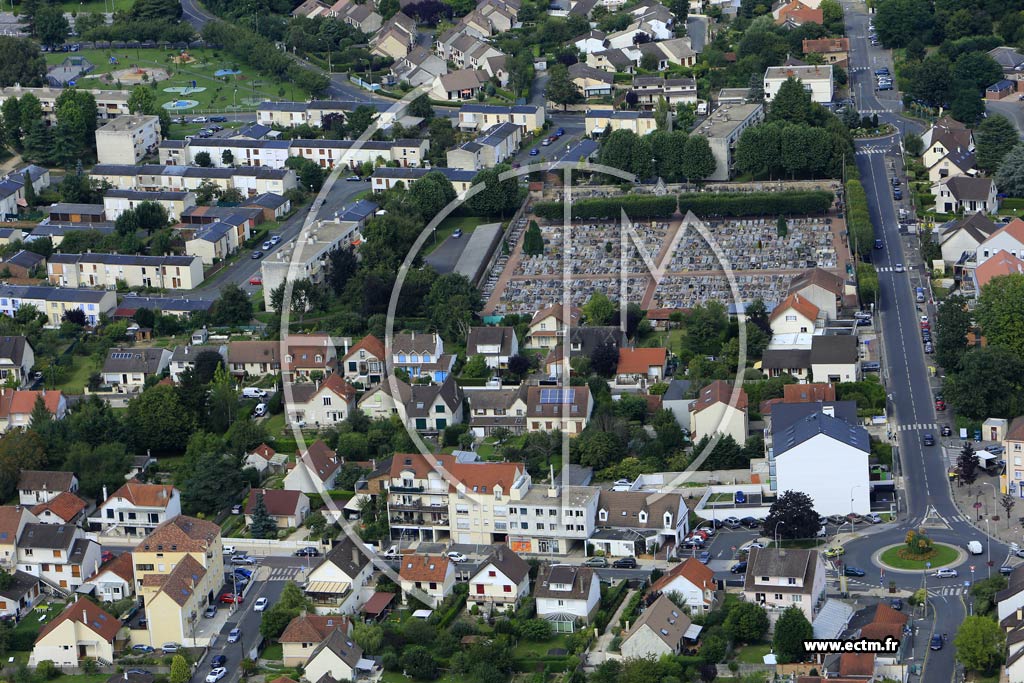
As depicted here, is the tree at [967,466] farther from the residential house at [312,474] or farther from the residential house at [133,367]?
the residential house at [133,367]

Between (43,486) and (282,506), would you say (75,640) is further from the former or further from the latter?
(43,486)

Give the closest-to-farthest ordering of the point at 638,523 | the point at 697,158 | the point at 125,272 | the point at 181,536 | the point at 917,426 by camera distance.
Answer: the point at 181,536 < the point at 638,523 < the point at 917,426 < the point at 125,272 < the point at 697,158

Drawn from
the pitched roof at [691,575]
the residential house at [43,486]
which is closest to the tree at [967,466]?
the pitched roof at [691,575]

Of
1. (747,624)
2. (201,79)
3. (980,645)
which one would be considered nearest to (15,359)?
(747,624)

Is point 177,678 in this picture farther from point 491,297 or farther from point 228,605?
point 491,297

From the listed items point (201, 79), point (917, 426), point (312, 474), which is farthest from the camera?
point (201, 79)

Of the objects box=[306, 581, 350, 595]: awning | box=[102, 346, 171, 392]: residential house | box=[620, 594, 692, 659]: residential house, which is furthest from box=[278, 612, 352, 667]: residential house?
box=[102, 346, 171, 392]: residential house

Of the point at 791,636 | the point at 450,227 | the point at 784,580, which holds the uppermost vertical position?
the point at 784,580

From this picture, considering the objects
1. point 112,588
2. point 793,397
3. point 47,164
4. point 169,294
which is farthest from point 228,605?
point 47,164
